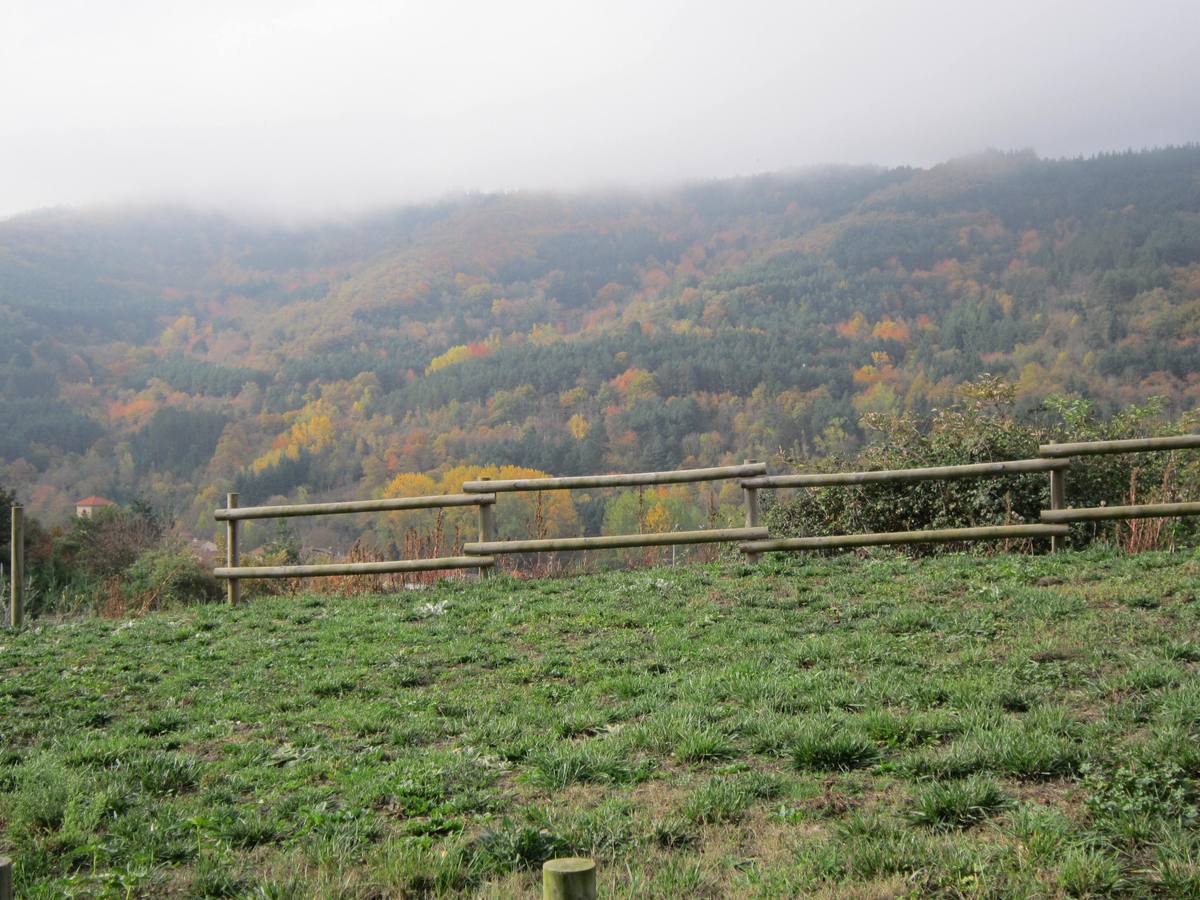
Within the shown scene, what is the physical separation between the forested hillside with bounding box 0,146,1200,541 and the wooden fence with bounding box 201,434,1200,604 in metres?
24.1

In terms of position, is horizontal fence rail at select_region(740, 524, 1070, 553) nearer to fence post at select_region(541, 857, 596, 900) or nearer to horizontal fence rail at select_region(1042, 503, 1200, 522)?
horizontal fence rail at select_region(1042, 503, 1200, 522)

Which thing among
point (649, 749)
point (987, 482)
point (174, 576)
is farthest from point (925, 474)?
point (174, 576)

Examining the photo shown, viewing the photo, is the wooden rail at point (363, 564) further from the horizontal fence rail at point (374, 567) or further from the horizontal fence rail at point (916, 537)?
the horizontal fence rail at point (916, 537)

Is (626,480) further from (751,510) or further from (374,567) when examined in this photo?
(374,567)

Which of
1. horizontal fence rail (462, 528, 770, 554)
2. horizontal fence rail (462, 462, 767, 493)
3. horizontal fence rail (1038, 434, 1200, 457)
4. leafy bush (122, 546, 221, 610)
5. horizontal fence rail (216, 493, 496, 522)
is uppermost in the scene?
horizontal fence rail (1038, 434, 1200, 457)

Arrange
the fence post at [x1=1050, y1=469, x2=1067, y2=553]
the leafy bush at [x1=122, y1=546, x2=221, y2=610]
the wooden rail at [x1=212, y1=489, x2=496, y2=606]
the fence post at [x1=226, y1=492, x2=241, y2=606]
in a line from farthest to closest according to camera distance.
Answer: the leafy bush at [x1=122, y1=546, x2=221, y2=610] < the fence post at [x1=226, y1=492, x2=241, y2=606] < the wooden rail at [x1=212, y1=489, x2=496, y2=606] < the fence post at [x1=1050, y1=469, x2=1067, y2=553]

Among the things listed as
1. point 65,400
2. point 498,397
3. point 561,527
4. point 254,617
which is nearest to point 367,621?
point 254,617

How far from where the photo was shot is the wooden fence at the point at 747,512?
9852 millimetres

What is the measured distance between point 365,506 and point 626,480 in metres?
2.93

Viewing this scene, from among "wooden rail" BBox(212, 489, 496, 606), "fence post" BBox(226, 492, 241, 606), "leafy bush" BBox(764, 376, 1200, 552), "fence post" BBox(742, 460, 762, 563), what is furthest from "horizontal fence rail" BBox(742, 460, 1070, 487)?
"fence post" BBox(226, 492, 241, 606)

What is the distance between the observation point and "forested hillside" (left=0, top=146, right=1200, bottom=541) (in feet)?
162

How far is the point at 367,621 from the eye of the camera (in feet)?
28.9

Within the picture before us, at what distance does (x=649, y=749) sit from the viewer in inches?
188

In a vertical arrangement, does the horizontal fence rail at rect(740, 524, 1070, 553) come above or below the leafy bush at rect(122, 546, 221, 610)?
above
